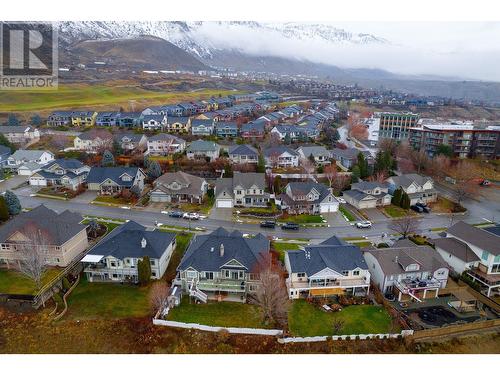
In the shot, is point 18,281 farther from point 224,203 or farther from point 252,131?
point 252,131

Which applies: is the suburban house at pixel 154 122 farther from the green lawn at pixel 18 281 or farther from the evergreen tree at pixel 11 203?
the green lawn at pixel 18 281

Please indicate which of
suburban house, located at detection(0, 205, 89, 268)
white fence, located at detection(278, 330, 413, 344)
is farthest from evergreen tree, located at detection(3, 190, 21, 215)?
white fence, located at detection(278, 330, 413, 344)

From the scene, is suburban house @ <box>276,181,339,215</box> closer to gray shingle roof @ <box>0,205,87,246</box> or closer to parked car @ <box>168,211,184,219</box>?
parked car @ <box>168,211,184,219</box>

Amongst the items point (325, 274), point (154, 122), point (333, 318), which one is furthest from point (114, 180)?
point (333, 318)

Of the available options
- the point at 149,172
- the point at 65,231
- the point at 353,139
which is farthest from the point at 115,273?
the point at 353,139

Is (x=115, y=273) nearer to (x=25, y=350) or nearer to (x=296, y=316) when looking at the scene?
(x=25, y=350)

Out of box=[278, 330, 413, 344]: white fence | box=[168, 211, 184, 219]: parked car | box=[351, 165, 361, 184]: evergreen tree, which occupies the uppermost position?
box=[351, 165, 361, 184]: evergreen tree
